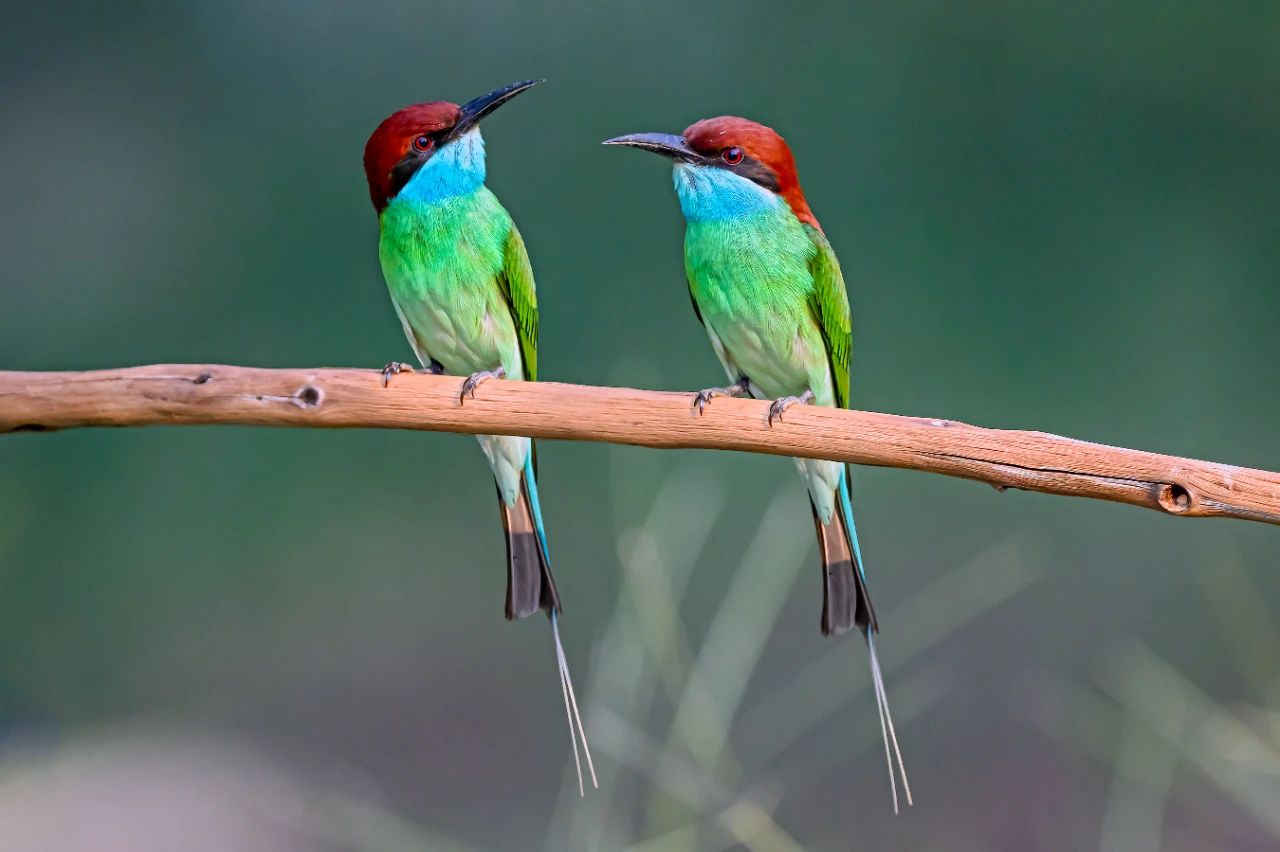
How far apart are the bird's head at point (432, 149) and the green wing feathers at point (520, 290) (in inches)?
6.4

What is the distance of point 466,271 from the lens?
2.50m

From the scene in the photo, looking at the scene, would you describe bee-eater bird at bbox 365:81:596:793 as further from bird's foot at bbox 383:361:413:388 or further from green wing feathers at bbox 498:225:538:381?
bird's foot at bbox 383:361:413:388

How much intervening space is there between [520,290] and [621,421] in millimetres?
553

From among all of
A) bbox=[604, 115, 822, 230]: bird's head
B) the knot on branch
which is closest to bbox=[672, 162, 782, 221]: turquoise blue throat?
bbox=[604, 115, 822, 230]: bird's head

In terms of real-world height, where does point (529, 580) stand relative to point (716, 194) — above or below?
below

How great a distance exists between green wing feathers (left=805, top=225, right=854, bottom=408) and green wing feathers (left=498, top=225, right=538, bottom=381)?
21.6 inches

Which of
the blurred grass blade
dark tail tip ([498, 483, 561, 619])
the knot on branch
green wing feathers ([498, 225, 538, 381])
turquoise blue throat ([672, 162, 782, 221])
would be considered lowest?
the blurred grass blade

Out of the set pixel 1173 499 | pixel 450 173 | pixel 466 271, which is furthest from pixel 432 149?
pixel 1173 499

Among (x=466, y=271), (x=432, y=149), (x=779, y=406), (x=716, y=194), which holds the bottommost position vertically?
(x=779, y=406)

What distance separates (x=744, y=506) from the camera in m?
3.61

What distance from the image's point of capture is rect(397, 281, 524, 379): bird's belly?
2.51 meters

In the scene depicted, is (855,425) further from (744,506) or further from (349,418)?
(744,506)

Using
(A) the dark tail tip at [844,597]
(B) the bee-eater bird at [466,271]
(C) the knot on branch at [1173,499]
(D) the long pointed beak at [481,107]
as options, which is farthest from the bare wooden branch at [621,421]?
(D) the long pointed beak at [481,107]

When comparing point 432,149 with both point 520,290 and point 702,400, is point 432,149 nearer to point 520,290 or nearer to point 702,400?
point 520,290
